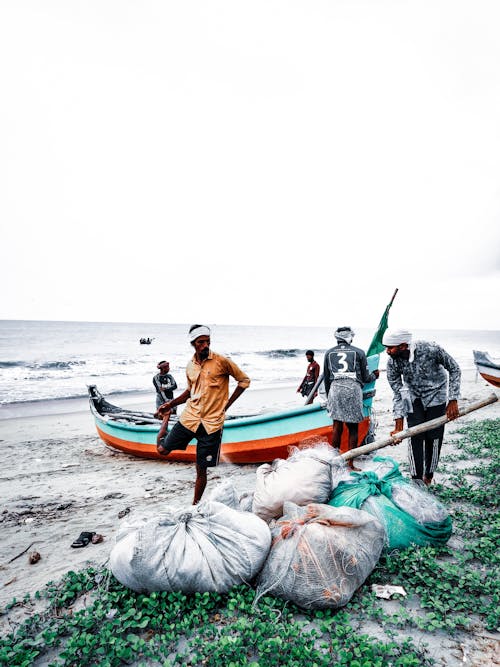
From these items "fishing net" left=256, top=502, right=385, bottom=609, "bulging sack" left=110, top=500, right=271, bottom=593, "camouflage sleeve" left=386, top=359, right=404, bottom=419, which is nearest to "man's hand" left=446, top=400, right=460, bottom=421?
"camouflage sleeve" left=386, top=359, right=404, bottom=419

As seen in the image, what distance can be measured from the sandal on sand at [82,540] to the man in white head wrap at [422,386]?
132 inches

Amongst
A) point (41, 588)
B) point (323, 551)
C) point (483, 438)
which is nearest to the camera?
point (323, 551)

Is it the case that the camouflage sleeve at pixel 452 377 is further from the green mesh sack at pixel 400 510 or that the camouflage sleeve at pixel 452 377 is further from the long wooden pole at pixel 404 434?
the green mesh sack at pixel 400 510

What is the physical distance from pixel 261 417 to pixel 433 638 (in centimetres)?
380

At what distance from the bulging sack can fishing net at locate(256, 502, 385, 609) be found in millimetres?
134

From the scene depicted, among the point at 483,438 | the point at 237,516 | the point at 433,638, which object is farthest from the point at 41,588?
the point at 483,438

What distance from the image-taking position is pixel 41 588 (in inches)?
118

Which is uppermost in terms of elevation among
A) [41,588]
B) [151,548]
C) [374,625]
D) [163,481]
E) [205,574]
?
[151,548]

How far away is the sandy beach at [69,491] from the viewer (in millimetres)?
3477

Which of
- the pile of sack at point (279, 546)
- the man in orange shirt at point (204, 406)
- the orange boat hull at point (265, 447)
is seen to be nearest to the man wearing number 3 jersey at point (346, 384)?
the orange boat hull at point (265, 447)

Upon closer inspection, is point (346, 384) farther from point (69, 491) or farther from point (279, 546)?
point (69, 491)

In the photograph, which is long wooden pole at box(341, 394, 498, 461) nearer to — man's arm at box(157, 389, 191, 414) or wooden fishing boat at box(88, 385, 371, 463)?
wooden fishing boat at box(88, 385, 371, 463)

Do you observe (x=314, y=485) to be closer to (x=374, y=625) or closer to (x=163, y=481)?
(x=374, y=625)

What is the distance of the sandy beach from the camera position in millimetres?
3477
